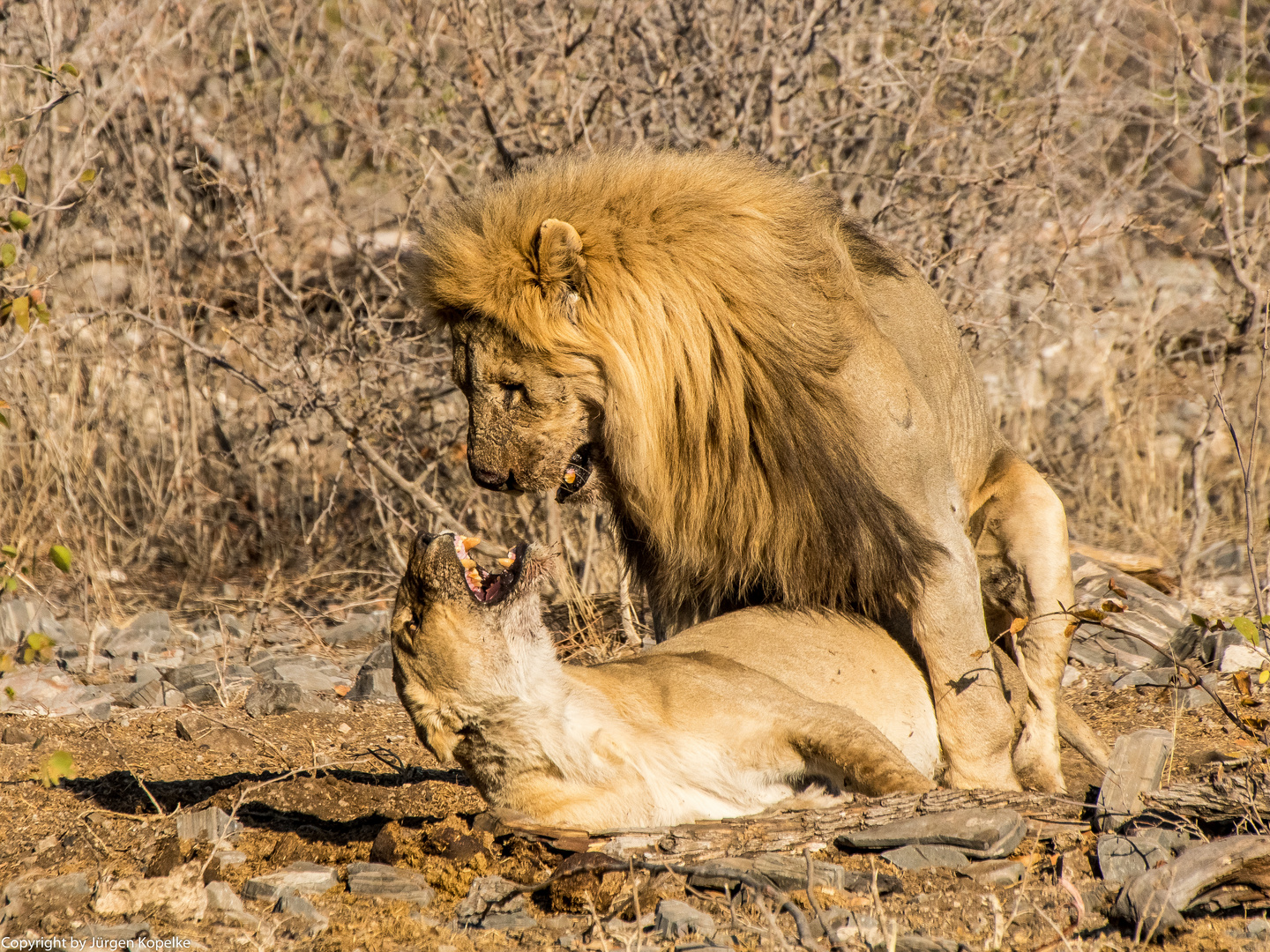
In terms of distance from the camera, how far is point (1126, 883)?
2838mm

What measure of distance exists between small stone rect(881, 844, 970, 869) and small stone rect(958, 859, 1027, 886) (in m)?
0.03

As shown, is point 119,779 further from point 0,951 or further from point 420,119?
point 420,119

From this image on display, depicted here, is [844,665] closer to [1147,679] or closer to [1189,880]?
[1189,880]

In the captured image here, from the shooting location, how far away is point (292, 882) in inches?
127

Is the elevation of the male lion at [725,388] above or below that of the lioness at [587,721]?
above

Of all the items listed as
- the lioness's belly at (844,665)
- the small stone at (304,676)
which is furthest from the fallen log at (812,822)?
the small stone at (304,676)

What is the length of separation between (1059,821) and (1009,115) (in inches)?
198

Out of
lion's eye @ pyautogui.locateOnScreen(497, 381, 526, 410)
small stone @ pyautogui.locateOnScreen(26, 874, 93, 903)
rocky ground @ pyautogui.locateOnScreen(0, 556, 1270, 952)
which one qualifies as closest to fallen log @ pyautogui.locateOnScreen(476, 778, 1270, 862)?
rocky ground @ pyautogui.locateOnScreen(0, 556, 1270, 952)

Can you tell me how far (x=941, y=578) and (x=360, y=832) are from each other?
5.96 feet

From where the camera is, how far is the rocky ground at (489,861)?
9.35ft

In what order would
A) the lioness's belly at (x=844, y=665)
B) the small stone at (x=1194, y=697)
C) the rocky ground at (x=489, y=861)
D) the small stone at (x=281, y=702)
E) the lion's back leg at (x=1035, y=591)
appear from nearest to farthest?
1. the rocky ground at (x=489, y=861)
2. the lioness's belly at (x=844, y=665)
3. the lion's back leg at (x=1035, y=591)
4. the small stone at (x=1194, y=697)
5. the small stone at (x=281, y=702)

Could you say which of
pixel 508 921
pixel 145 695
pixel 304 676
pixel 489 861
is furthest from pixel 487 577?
pixel 145 695

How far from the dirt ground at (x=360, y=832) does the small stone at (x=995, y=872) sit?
0.03 metres

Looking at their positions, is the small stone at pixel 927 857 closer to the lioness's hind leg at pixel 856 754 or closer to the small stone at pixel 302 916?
the lioness's hind leg at pixel 856 754
